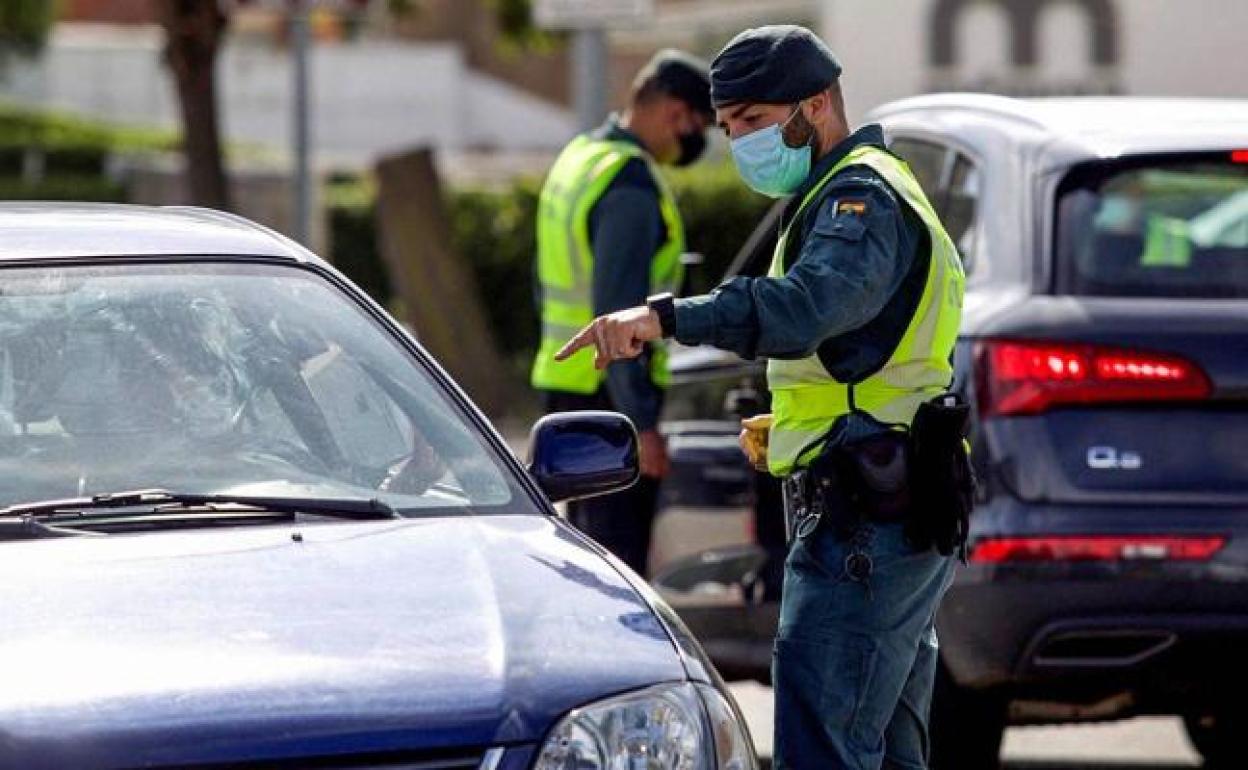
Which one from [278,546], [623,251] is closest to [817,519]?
[278,546]

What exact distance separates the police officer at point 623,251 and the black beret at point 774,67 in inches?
86.0

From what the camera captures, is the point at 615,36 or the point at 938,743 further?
the point at 615,36

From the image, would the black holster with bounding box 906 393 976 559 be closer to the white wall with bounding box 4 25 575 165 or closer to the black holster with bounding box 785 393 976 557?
the black holster with bounding box 785 393 976 557

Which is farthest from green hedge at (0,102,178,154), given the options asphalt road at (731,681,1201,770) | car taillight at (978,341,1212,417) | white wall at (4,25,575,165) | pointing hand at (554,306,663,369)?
pointing hand at (554,306,663,369)

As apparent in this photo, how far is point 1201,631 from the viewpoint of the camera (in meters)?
6.12

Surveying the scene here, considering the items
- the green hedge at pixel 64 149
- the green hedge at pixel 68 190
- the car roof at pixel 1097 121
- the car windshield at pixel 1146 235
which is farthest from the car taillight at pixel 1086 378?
the green hedge at pixel 64 149

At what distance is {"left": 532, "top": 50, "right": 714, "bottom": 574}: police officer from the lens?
7.16 meters

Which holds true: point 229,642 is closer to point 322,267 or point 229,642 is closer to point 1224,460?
point 322,267

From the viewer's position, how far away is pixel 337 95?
4244cm

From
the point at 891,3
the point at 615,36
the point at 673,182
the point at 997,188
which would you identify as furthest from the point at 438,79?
the point at 997,188

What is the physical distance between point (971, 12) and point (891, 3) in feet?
2.13

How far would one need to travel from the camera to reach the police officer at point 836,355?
15.6 ft

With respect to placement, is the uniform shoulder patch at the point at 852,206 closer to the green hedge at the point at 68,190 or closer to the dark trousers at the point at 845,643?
the dark trousers at the point at 845,643

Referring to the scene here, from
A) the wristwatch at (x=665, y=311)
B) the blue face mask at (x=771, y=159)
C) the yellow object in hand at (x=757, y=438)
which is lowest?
the yellow object in hand at (x=757, y=438)
